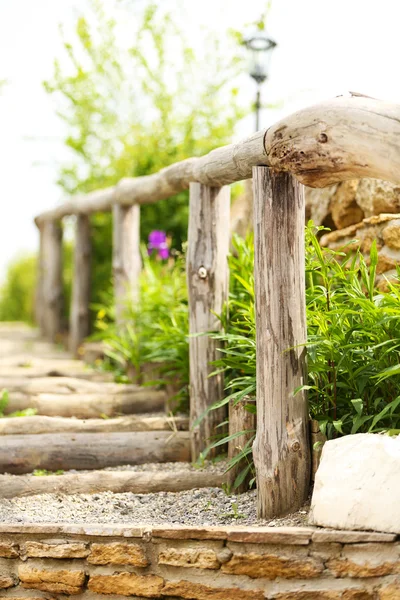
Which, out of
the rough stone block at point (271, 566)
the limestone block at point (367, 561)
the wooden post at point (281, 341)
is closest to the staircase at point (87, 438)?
the wooden post at point (281, 341)

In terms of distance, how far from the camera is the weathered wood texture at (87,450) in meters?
4.83

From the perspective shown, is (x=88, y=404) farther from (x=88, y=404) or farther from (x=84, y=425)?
(x=84, y=425)

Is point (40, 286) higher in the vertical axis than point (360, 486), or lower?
higher

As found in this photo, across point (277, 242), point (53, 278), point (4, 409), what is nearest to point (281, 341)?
point (277, 242)

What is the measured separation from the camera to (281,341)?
12.5ft

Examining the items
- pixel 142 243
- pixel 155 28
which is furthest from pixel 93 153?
pixel 142 243

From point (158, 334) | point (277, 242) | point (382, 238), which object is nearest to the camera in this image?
point (277, 242)

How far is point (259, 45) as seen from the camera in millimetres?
7891

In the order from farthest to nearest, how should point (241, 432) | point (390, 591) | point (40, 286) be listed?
point (40, 286)
point (241, 432)
point (390, 591)

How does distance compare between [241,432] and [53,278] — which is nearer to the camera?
[241,432]

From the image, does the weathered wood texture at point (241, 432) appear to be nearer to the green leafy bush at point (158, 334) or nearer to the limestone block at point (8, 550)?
the green leafy bush at point (158, 334)

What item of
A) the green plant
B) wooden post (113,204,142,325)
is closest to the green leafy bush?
wooden post (113,204,142,325)

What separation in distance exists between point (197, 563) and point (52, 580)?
28.6 inches

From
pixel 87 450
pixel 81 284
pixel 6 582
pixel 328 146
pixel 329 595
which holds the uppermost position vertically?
pixel 328 146
